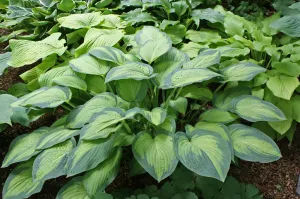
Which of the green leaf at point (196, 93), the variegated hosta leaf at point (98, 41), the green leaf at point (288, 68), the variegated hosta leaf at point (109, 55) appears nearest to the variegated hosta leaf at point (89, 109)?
the variegated hosta leaf at point (109, 55)

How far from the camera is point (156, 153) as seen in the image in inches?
54.0

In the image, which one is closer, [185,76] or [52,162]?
[52,162]

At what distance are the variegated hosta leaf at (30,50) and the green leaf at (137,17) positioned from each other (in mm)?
577

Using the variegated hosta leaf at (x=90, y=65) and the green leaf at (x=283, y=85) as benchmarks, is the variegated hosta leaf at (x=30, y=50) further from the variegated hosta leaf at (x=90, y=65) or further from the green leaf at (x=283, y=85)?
the green leaf at (x=283, y=85)

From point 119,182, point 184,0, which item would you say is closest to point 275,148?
point 119,182

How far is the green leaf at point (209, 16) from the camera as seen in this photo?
7.66 feet

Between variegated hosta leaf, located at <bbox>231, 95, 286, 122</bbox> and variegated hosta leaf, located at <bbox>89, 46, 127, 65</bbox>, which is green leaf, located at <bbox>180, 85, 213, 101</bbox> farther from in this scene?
variegated hosta leaf, located at <bbox>89, 46, 127, 65</bbox>

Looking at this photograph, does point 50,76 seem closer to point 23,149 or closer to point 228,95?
point 23,149

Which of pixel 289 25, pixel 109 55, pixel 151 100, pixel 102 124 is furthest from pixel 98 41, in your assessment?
pixel 289 25

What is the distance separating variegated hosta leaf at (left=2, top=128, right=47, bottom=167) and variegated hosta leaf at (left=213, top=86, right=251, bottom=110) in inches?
36.2

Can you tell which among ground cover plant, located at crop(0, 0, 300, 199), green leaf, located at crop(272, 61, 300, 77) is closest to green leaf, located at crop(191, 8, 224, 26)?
ground cover plant, located at crop(0, 0, 300, 199)

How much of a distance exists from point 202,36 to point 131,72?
0.92m

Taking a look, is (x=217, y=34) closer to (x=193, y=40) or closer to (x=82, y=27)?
(x=193, y=40)

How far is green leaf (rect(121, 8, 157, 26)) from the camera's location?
2.38m
